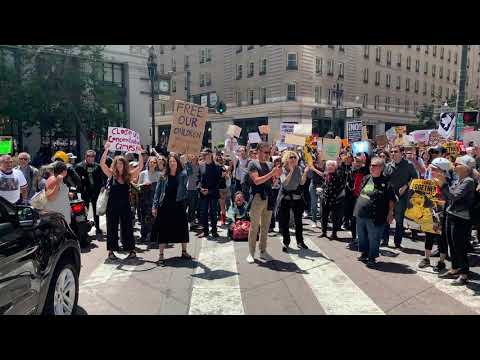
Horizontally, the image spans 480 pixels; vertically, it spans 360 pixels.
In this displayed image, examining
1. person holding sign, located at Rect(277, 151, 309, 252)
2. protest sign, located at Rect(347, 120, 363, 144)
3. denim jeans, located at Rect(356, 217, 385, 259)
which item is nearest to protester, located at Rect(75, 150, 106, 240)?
person holding sign, located at Rect(277, 151, 309, 252)

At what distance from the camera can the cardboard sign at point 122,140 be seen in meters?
8.80

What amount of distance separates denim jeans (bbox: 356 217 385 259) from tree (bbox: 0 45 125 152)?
2299 cm

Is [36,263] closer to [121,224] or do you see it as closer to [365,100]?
[121,224]

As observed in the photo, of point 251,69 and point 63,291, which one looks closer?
point 63,291

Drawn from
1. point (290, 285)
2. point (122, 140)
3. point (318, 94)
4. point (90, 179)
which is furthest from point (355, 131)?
point (318, 94)

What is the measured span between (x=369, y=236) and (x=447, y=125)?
27.8 ft

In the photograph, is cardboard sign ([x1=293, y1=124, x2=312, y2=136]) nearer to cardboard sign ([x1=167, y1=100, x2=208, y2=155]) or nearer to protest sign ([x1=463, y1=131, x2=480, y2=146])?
protest sign ([x1=463, y1=131, x2=480, y2=146])

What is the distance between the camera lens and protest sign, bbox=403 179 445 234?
623cm

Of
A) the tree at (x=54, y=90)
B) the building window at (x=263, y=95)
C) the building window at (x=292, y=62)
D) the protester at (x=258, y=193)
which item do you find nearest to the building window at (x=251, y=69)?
the building window at (x=263, y=95)

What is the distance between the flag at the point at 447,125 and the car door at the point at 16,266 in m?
12.9

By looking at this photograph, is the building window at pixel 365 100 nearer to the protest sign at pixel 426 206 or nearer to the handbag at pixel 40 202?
the protest sign at pixel 426 206

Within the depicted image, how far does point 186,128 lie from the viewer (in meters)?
7.49
